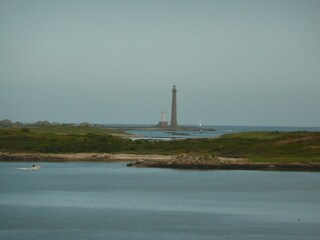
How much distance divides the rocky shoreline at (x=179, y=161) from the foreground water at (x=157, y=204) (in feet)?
5.58

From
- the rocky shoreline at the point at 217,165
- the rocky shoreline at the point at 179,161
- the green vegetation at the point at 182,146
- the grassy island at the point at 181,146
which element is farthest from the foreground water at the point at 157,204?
the green vegetation at the point at 182,146

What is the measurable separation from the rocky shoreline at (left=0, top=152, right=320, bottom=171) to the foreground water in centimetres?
170

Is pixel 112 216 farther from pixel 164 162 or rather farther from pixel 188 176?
pixel 164 162

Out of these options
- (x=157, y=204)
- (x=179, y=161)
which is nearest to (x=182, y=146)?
(x=179, y=161)

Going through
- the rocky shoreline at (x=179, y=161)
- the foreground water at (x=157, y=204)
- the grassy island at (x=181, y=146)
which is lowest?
the foreground water at (x=157, y=204)

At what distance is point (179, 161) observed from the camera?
84562mm

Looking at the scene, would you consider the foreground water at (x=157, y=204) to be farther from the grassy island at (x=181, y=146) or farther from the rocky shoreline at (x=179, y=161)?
the grassy island at (x=181, y=146)

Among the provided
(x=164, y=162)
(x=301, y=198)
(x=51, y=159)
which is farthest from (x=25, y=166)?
(x=301, y=198)

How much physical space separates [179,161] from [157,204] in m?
29.2

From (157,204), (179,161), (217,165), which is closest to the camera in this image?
(157,204)

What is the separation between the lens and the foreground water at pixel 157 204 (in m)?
43.7

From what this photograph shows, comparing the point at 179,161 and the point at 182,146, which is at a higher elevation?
the point at 182,146

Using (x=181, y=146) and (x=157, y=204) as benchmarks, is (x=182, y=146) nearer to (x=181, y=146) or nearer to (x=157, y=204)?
(x=181, y=146)

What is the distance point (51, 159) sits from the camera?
95500 millimetres
